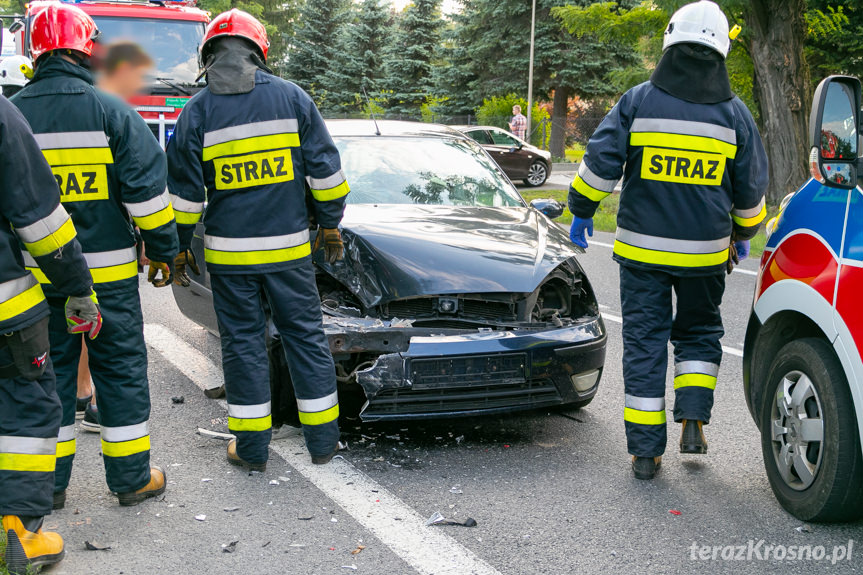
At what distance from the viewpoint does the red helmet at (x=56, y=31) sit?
3582 mm

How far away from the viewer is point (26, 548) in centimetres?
313

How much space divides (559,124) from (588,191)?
3051cm

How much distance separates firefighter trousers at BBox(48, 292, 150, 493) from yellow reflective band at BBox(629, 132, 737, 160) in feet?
7.68

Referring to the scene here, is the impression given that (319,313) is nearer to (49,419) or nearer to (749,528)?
(49,419)

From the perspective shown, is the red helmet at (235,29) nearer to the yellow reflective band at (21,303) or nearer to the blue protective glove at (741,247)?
the yellow reflective band at (21,303)

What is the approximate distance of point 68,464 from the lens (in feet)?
12.4

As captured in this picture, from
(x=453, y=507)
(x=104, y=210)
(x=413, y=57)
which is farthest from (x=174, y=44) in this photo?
(x=413, y=57)

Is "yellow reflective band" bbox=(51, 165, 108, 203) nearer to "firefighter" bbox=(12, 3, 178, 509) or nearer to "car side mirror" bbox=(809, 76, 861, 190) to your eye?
"firefighter" bbox=(12, 3, 178, 509)

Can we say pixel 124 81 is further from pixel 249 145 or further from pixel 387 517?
pixel 387 517

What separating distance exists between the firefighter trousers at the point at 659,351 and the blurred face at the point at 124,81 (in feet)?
7.99

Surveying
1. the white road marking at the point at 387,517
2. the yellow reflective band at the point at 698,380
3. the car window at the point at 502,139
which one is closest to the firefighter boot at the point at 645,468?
the yellow reflective band at the point at 698,380

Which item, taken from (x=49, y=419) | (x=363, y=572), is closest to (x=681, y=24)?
(x=363, y=572)

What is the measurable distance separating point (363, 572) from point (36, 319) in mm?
1442

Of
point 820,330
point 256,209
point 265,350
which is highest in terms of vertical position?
point 256,209
